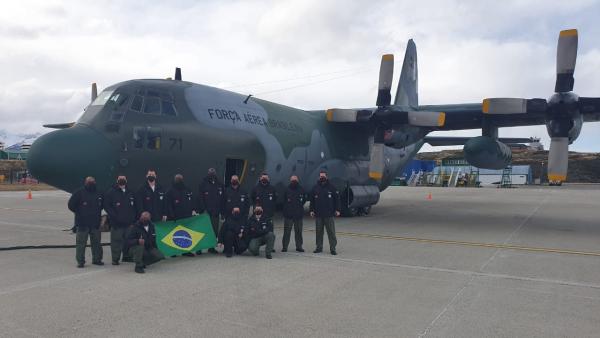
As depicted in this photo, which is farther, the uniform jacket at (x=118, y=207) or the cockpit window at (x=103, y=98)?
the cockpit window at (x=103, y=98)

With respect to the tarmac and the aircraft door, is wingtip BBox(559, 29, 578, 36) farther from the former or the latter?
the aircraft door

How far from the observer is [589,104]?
1358cm

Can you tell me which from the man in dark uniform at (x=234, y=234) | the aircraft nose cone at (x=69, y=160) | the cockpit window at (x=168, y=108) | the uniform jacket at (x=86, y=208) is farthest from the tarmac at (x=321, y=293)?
the cockpit window at (x=168, y=108)

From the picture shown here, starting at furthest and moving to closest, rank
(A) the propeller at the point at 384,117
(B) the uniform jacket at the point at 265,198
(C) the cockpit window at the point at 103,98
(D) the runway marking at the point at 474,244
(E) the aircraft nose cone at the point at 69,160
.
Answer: (A) the propeller at the point at 384,117 → (C) the cockpit window at the point at 103,98 → (D) the runway marking at the point at 474,244 → (B) the uniform jacket at the point at 265,198 → (E) the aircraft nose cone at the point at 69,160

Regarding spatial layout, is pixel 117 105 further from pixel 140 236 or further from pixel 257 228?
pixel 257 228

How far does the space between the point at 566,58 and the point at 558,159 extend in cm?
289

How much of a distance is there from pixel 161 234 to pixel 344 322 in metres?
4.65

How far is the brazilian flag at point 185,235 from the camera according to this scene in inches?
337

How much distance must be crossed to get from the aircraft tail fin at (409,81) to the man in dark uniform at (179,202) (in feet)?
38.0

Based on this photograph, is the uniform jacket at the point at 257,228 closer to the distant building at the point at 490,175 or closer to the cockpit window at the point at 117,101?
the cockpit window at the point at 117,101

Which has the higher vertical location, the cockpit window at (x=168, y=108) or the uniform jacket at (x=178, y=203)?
the cockpit window at (x=168, y=108)

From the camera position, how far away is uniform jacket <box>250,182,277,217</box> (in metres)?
9.59

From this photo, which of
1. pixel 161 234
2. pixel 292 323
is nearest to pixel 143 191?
pixel 161 234

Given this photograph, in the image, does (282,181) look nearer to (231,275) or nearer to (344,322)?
(231,275)
